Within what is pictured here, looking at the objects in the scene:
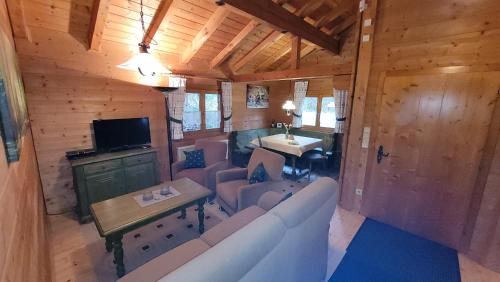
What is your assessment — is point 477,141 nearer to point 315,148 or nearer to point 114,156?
point 315,148

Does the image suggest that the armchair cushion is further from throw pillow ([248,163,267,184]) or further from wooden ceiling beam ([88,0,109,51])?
wooden ceiling beam ([88,0,109,51])

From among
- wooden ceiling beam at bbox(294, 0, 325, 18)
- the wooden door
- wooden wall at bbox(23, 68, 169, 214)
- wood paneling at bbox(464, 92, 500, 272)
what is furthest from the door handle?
wooden wall at bbox(23, 68, 169, 214)

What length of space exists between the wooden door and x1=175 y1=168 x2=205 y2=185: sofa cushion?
2497 millimetres

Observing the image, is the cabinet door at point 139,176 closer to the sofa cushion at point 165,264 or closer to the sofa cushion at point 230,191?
the sofa cushion at point 230,191

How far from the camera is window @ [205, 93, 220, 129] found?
197 inches

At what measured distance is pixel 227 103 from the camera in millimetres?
5203

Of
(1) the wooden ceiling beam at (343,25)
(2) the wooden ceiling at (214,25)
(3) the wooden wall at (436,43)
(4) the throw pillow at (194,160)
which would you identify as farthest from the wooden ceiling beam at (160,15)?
(1) the wooden ceiling beam at (343,25)

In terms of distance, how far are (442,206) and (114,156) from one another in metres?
4.30

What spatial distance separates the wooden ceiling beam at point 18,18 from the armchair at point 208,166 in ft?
8.25

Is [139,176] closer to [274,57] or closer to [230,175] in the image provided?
[230,175]

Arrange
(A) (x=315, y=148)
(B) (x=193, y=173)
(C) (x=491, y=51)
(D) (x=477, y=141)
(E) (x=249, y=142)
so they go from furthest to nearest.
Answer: (E) (x=249, y=142), (A) (x=315, y=148), (B) (x=193, y=173), (D) (x=477, y=141), (C) (x=491, y=51)

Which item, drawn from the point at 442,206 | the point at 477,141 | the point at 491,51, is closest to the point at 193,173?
the point at 442,206

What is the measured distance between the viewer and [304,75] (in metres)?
3.98

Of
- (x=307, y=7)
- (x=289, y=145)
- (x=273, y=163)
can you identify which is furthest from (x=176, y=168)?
(x=307, y=7)
